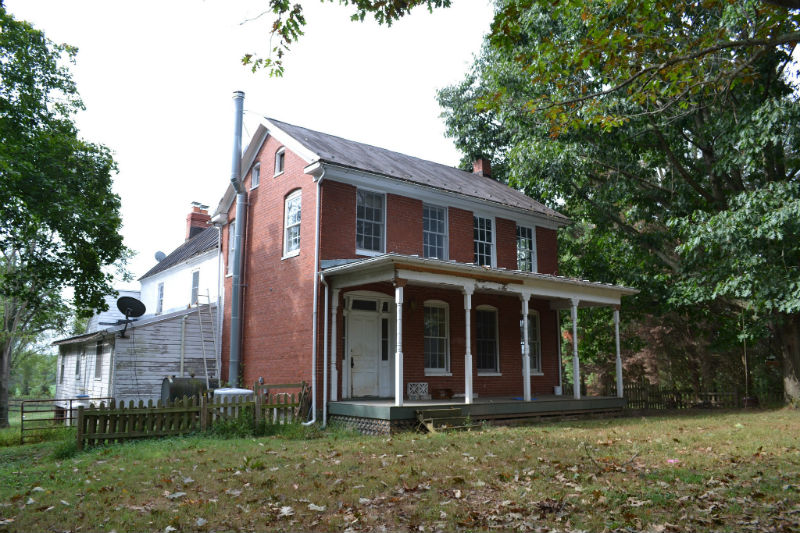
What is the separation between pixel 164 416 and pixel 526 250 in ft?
42.3

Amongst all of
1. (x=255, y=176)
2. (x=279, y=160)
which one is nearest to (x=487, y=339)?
(x=279, y=160)

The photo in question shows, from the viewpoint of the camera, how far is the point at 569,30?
16969 mm

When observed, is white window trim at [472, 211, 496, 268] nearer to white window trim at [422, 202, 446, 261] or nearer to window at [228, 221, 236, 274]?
white window trim at [422, 202, 446, 261]

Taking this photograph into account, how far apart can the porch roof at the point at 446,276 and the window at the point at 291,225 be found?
188cm

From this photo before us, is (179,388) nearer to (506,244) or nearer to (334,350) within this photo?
(334,350)

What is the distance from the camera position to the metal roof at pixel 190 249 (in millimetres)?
24272

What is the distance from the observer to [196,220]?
30.8 m

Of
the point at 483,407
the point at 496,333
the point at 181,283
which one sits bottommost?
the point at 483,407

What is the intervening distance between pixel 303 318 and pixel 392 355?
2705 millimetres

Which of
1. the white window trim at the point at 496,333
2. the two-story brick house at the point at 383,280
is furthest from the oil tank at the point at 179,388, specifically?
the white window trim at the point at 496,333

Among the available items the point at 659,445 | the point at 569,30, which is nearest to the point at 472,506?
the point at 659,445

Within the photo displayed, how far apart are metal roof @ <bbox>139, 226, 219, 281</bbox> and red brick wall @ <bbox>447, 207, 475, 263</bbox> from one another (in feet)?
31.6

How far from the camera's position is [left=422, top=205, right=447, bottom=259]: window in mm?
17609

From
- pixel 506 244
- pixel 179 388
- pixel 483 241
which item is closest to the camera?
pixel 179 388
